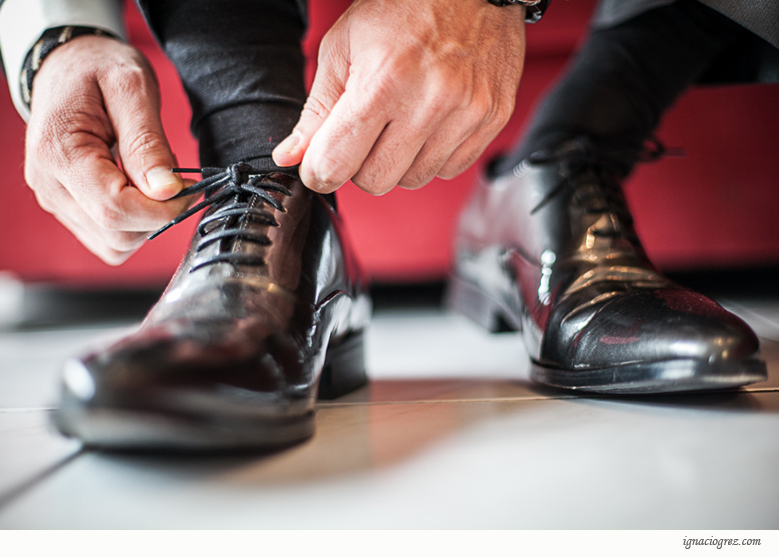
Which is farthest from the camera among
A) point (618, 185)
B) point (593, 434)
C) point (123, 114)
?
point (618, 185)

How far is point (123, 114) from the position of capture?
1.61ft

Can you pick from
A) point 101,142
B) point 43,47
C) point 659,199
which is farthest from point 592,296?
point 659,199

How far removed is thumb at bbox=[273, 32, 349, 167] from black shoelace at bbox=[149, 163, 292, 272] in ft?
0.13

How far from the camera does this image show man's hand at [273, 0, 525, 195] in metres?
0.41

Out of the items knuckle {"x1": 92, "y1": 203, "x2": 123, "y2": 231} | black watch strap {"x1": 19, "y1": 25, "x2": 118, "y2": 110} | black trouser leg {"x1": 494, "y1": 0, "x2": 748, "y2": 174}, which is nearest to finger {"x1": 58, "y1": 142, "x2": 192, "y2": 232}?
knuckle {"x1": 92, "y1": 203, "x2": 123, "y2": 231}

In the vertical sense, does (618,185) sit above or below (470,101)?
below

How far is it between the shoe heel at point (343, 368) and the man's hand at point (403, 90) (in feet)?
0.53

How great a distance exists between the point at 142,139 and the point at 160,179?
47 millimetres

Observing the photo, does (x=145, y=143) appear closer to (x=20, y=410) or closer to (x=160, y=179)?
(x=160, y=179)

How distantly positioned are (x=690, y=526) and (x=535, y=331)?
10.8 inches

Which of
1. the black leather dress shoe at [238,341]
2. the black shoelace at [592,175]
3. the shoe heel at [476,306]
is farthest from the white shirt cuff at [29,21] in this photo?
the shoe heel at [476,306]

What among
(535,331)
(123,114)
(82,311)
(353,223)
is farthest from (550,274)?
(82,311)

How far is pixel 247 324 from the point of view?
35 cm

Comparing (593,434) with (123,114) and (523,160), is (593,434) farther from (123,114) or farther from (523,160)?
(123,114)
